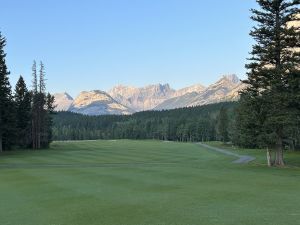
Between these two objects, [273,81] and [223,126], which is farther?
[223,126]

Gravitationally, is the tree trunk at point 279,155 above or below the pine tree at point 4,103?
below

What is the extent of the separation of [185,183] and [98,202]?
8808mm

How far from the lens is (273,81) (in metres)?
44.8

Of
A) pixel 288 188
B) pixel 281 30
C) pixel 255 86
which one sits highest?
pixel 281 30

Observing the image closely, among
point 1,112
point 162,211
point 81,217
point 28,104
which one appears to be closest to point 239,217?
point 162,211

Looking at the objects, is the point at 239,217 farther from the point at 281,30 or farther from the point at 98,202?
the point at 281,30

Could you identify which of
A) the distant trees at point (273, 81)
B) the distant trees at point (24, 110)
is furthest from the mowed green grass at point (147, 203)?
the distant trees at point (24, 110)

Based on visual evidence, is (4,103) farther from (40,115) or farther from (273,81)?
(273,81)

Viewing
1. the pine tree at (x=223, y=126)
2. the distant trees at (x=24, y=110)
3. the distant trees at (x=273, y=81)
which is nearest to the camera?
the distant trees at (x=273, y=81)

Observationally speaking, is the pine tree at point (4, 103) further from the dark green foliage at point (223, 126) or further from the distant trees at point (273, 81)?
the dark green foliage at point (223, 126)

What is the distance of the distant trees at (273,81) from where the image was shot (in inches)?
1721

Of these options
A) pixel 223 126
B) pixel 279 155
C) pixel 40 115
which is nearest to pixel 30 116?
pixel 40 115

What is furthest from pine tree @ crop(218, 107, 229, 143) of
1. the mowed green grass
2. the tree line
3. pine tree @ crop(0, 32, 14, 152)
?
the mowed green grass

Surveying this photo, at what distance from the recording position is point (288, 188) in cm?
2397
